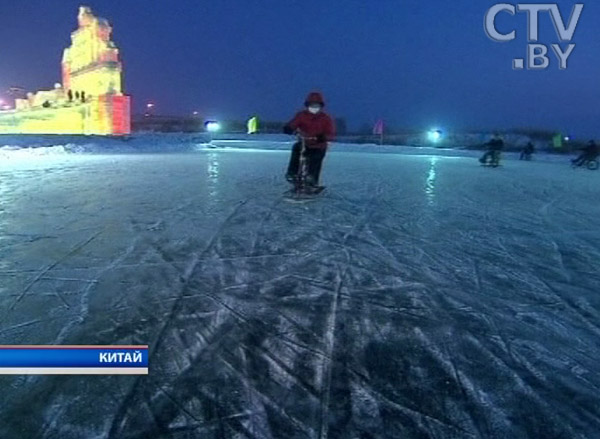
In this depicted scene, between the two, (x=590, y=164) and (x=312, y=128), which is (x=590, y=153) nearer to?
(x=590, y=164)

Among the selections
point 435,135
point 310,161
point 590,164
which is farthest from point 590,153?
point 435,135

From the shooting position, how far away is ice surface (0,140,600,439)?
2.01 m

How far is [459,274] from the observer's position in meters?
3.97

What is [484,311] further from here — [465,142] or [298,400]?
[465,142]

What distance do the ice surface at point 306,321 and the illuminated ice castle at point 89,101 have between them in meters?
28.9

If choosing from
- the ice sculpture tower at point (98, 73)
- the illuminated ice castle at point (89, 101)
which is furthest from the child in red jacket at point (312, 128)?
the ice sculpture tower at point (98, 73)

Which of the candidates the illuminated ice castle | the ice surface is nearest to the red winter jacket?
the ice surface

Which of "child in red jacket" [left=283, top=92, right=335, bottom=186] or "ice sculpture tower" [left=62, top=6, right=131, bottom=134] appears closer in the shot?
"child in red jacket" [left=283, top=92, right=335, bottom=186]

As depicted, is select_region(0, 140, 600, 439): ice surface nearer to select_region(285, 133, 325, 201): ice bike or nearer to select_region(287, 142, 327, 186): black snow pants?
select_region(285, 133, 325, 201): ice bike

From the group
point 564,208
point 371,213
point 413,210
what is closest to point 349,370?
point 371,213

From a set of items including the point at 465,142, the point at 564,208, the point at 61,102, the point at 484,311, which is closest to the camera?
the point at 484,311

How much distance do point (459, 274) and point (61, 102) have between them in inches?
1568

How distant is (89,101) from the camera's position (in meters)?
32.9

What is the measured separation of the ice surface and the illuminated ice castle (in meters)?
28.9
